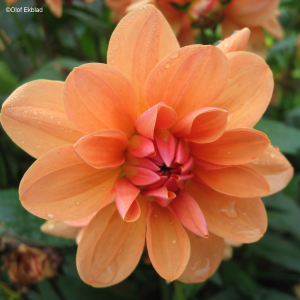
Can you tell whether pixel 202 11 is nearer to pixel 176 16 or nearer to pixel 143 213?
pixel 176 16

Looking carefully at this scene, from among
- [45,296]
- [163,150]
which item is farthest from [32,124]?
[45,296]

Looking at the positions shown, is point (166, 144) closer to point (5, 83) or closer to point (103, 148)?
point (103, 148)

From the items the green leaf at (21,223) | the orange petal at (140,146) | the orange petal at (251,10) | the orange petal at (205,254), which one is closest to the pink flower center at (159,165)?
the orange petal at (140,146)

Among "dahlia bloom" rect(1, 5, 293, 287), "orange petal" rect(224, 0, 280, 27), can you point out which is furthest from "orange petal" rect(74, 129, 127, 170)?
"orange petal" rect(224, 0, 280, 27)

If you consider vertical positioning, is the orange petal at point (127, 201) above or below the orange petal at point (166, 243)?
above

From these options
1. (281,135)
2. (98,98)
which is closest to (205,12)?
(281,135)

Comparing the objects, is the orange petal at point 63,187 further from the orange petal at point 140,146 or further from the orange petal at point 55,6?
the orange petal at point 55,6
